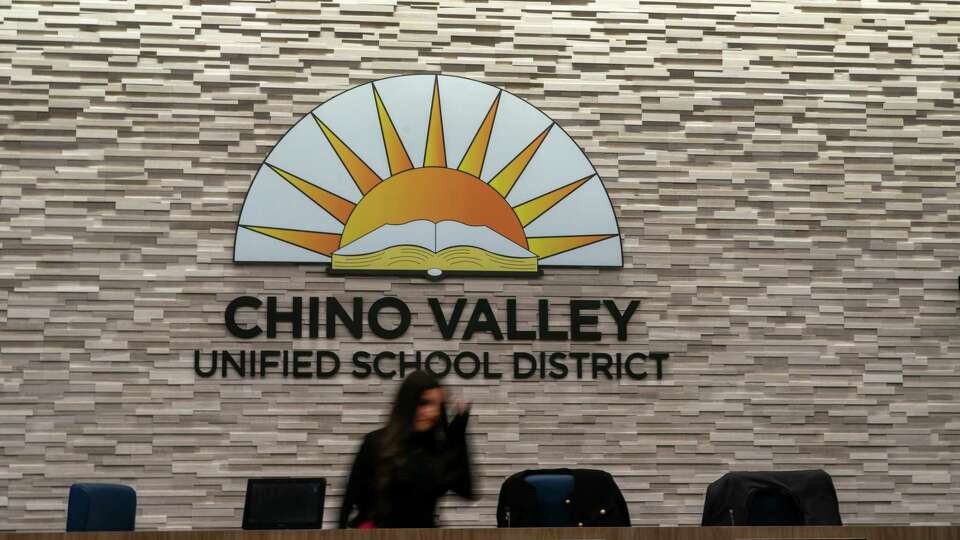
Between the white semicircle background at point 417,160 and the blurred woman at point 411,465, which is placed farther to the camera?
the white semicircle background at point 417,160

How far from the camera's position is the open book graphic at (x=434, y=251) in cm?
577

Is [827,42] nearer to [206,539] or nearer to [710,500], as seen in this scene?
[710,500]

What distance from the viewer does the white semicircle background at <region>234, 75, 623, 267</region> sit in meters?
5.75

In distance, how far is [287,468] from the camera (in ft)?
18.4

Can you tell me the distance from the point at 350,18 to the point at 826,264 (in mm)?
2999

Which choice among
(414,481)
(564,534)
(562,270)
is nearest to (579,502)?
(414,481)

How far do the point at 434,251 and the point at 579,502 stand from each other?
1.75m

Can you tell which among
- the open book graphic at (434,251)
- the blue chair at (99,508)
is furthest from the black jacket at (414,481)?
the open book graphic at (434,251)

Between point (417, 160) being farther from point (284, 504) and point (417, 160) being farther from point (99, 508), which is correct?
point (99, 508)

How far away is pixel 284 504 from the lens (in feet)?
15.0

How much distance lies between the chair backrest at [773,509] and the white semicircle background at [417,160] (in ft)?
6.06

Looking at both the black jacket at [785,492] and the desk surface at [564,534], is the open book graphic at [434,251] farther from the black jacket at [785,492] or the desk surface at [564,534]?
the desk surface at [564,534]

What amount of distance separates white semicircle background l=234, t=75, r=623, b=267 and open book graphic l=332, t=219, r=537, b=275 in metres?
0.12

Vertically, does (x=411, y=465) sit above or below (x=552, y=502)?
above
